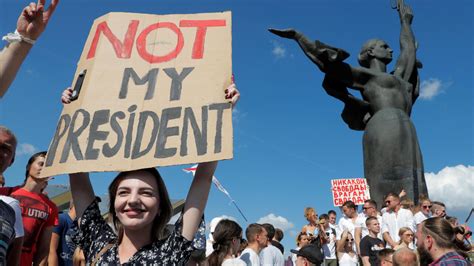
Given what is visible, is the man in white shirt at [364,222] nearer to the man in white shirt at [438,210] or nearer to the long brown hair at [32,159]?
the man in white shirt at [438,210]

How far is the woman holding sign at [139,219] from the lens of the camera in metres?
1.91

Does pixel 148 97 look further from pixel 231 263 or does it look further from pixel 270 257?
pixel 270 257

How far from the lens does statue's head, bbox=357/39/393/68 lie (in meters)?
13.1

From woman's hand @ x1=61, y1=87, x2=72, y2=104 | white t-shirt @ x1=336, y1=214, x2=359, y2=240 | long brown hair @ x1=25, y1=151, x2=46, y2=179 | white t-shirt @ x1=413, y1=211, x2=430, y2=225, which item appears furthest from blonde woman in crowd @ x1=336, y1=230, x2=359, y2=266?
woman's hand @ x1=61, y1=87, x2=72, y2=104

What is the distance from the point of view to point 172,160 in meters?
2.04

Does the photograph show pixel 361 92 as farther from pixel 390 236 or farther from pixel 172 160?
pixel 172 160

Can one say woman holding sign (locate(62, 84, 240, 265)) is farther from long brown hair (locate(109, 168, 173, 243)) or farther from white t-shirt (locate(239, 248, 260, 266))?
white t-shirt (locate(239, 248, 260, 266))

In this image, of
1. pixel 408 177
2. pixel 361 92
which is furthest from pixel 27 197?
pixel 361 92

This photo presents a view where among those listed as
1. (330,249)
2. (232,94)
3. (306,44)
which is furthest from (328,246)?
(232,94)

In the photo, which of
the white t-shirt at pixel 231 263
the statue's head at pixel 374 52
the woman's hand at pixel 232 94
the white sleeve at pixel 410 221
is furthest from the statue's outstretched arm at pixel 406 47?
the woman's hand at pixel 232 94

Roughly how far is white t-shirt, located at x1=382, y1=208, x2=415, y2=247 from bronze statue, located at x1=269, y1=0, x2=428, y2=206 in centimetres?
454

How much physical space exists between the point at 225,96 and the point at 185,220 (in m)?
0.59

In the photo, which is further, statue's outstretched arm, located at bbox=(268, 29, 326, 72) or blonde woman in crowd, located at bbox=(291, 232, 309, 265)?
statue's outstretched arm, located at bbox=(268, 29, 326, 72)

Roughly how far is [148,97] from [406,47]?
12.8 meters
